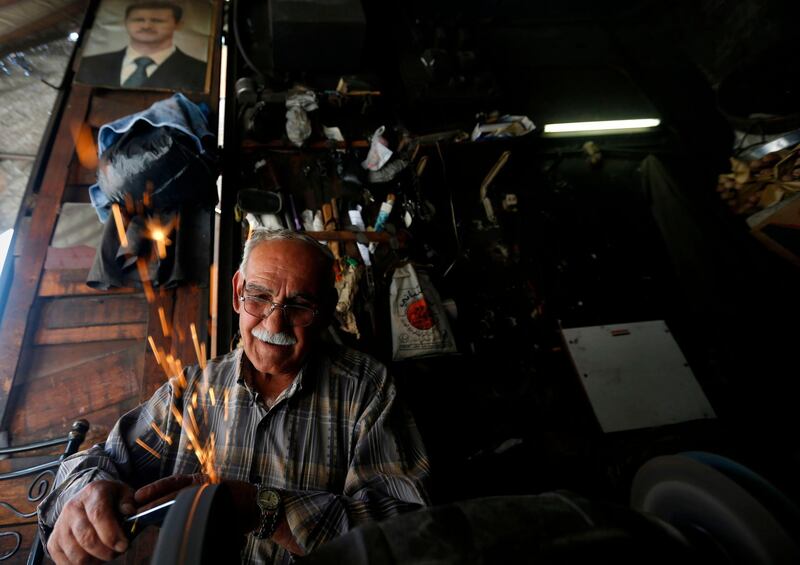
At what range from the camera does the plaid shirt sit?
1.61 meters

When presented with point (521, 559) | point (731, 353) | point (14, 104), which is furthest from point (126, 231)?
point (731, 353)

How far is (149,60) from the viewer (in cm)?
416

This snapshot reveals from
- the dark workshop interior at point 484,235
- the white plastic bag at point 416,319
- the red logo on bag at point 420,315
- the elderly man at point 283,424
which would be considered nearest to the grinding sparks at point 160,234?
the dark workshop interior at point 484,235

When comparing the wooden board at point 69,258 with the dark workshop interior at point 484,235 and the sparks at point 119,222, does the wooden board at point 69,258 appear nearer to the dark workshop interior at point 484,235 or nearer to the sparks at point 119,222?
A: the dark workshop interior at point 484,235

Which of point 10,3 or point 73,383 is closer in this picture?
point 73,383

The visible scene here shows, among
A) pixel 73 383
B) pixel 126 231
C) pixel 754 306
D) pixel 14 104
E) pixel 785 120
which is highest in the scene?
pixel 14 104

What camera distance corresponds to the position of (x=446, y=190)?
441 cm

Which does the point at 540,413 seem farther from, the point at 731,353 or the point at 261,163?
the point at 261,163

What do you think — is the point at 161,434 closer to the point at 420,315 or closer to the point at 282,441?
the point at 282,441

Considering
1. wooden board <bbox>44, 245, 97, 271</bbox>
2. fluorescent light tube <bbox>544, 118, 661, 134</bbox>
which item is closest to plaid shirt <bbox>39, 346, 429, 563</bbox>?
wooden board <bbox>44, 245, 97, 271</bbox>

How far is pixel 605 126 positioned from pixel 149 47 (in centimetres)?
621

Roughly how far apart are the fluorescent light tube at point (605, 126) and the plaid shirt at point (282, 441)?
183 inches

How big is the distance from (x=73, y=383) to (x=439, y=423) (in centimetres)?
339

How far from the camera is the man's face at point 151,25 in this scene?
4270 mm
